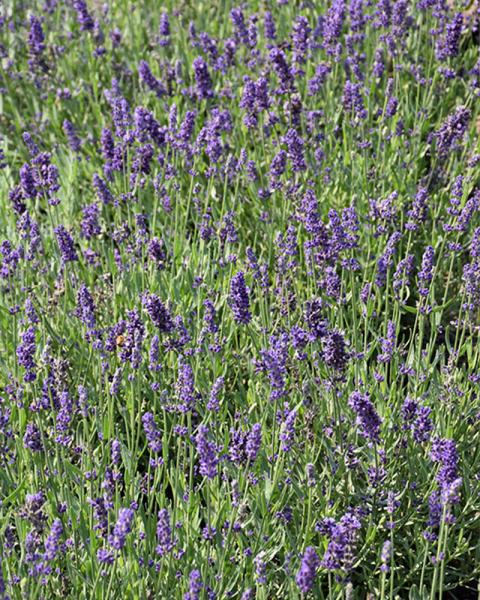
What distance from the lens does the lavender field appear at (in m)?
2.93

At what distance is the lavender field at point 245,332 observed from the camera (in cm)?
293

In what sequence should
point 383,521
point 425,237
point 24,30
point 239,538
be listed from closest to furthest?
point 239,538 → point 383,521 → point 425,237 → point 24,30

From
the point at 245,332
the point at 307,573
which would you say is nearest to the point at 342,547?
the point at 307,573

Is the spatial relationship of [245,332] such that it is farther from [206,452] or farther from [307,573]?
[307,573]

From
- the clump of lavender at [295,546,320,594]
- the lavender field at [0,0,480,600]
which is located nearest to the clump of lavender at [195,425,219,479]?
the lavender field at [0,0,480,600]

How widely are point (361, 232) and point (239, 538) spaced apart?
206cm

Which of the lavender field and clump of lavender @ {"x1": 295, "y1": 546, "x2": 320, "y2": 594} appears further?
the lavender field

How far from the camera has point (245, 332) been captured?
4.08 meters

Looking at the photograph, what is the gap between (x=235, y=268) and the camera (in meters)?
4.41

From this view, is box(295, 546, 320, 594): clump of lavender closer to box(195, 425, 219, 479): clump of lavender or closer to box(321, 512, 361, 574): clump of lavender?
box(321, 512, 361, 574): clump of lavender

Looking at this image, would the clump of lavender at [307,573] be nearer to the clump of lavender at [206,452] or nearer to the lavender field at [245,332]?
the lavender field at [245,332]

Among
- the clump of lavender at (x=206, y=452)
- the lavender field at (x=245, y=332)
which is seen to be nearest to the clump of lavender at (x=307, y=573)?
the lavender field at (x=245, y=332)

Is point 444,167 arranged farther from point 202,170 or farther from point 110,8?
point 110,8

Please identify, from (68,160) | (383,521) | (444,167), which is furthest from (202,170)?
(383,521)
